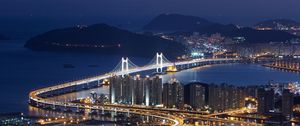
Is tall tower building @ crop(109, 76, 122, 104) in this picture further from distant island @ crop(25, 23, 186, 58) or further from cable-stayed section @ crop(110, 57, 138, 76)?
distant island @ crop(25, 23, 186, 58)

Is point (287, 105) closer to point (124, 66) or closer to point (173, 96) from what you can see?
point (173, 96)

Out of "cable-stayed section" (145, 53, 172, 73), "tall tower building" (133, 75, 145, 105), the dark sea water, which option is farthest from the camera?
"cable-stayed section" (145, 53, 172, 73)

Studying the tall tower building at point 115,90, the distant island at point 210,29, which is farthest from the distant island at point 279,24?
the tall tower building at point 115,90

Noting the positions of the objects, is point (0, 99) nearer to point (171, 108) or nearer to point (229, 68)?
point (171, 108)

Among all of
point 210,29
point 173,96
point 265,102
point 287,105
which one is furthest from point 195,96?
point 210,29

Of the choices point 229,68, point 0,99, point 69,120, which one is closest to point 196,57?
point 229,68

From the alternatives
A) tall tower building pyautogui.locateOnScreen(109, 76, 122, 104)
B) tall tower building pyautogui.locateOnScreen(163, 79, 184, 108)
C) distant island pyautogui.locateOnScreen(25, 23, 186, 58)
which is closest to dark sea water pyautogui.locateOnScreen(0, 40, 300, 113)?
distant island pyautogui.locateOnScreen(25, 23, 186, 58)
